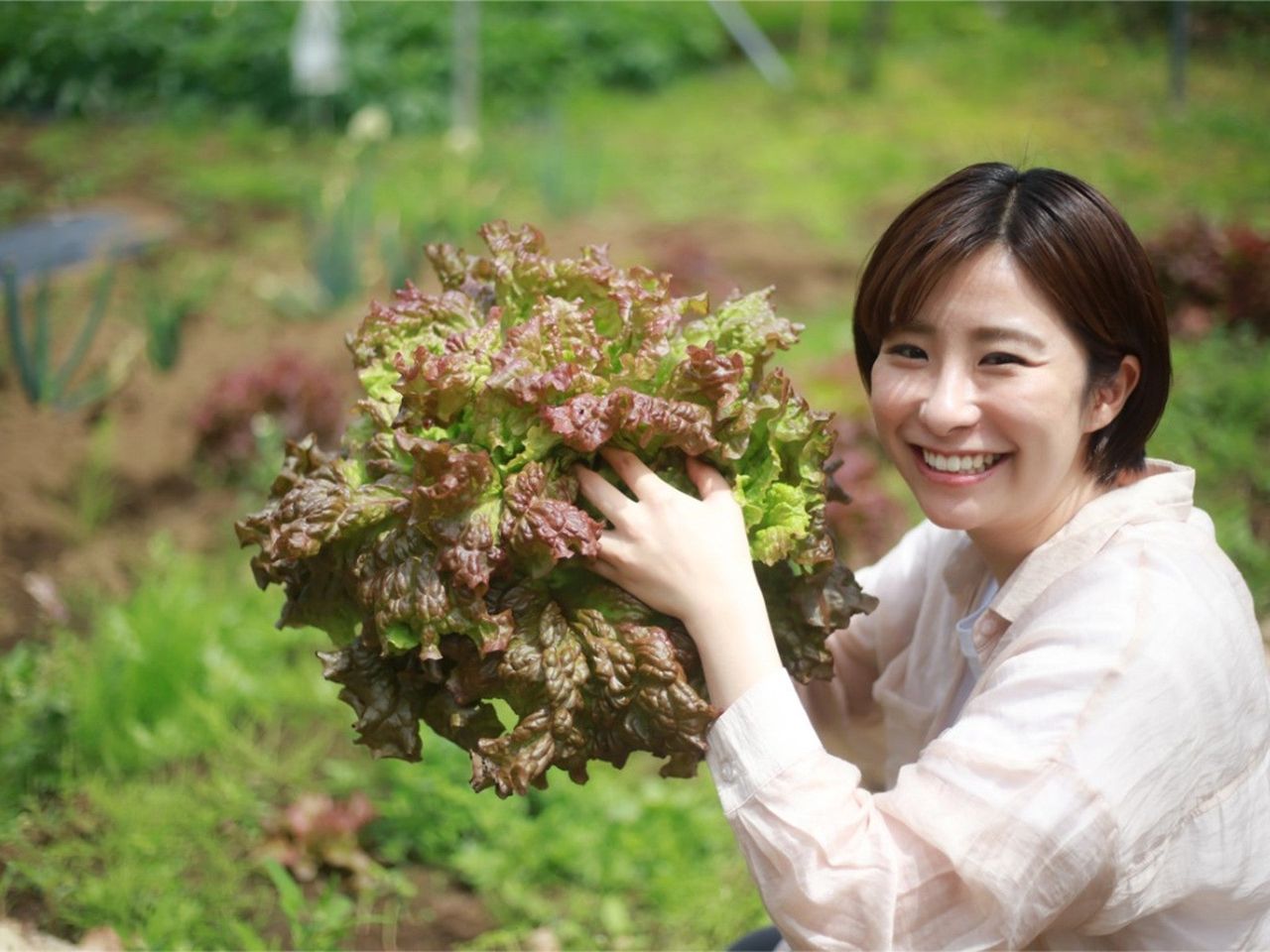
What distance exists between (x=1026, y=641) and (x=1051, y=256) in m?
0.58

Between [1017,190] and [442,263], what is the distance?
3.24 feet

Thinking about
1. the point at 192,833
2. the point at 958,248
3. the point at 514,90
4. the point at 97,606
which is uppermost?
the point at 514,90

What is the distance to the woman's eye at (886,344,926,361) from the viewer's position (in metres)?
2.09

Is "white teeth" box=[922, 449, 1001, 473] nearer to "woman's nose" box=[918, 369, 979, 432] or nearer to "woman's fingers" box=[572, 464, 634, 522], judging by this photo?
"woman's nose" box=[918, 369, 979, 432]

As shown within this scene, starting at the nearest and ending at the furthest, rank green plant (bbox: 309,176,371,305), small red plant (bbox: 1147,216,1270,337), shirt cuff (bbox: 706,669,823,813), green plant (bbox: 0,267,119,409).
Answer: shirt cuff (bbox: 706,669,823,813)
green plant (bbox: 0,267,119,409)
green plant (bbox: 309,176,371,305)
small red plant (bbox: 1147,216,1270,337)

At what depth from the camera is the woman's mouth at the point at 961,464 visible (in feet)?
6.70

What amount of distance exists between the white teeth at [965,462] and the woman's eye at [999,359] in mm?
147

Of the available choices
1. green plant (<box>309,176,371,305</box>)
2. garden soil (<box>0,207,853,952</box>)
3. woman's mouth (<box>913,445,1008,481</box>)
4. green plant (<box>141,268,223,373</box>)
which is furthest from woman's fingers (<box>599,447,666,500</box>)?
green plant (<box>309,176,371,305</box>)

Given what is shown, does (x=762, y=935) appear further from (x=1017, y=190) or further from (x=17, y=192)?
(x=17, y=192)

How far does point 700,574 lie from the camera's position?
193 cm

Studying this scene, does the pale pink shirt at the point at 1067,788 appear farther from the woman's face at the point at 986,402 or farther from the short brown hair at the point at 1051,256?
the short brown hair at the point at 1051,256

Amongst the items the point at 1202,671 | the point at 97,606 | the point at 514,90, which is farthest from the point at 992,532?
the point at 514,90

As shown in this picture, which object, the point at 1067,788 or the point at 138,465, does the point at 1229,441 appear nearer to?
the point at 1067,788

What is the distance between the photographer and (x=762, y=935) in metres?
2.75
